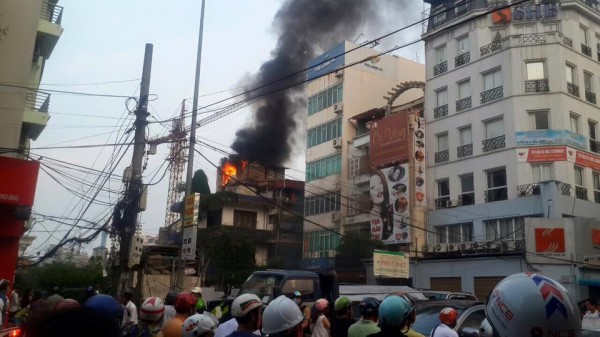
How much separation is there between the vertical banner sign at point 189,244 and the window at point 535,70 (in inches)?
890

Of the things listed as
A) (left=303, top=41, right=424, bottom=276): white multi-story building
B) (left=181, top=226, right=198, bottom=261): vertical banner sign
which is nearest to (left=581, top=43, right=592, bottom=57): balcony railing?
(left=303, top=41, right=424, bottom=276): white multi-story building

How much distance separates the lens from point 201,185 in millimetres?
51469

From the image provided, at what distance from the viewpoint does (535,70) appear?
3016 centimetres

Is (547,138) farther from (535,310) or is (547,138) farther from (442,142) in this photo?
(535,310)

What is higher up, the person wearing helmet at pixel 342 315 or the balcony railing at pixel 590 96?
the balcony railing at pixel 590 96

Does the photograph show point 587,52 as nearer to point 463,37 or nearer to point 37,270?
point 463,37

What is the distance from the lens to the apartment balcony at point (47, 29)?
69.7 ft

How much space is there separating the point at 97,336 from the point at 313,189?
41.0 meters

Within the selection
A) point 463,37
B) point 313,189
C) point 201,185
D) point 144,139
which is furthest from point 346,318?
point 201,185

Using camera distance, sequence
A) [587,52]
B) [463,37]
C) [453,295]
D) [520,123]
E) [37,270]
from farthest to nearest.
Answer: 1. [37,270]
2. [463,37]
3. [587,52]
4. [520,123]
5. [453,295]

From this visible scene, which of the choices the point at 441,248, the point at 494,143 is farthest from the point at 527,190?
the point at 441,248

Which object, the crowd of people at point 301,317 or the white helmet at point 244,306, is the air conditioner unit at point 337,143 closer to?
the crowd of people at point 301,317

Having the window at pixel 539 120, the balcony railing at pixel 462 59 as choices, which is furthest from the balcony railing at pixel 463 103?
the window at pixel 539 120

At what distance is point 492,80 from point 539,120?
3.78 metres
